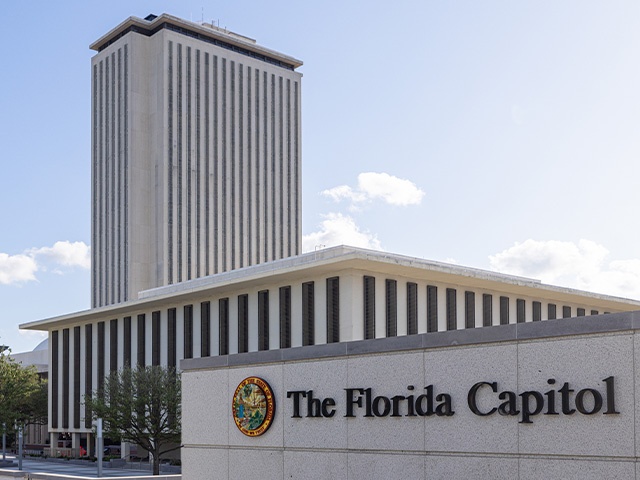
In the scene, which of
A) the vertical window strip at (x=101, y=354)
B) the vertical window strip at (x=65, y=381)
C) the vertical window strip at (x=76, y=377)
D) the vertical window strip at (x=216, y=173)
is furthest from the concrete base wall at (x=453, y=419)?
the vertical window strip at (x=216, y=173)

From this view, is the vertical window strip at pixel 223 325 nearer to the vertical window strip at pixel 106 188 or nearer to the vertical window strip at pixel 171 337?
the vertical window strip at pixel 171 337

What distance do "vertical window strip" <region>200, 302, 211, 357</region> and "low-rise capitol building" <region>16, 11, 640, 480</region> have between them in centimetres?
29

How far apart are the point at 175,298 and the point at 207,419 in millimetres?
35073

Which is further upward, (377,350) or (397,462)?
(377,350)

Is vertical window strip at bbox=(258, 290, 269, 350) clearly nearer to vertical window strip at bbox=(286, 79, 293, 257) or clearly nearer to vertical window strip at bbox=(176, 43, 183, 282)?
vertical window strip at bbox=(176, 43, 183, 282)

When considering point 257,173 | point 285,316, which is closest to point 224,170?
point 257,173

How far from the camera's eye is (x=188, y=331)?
5641 centimetres

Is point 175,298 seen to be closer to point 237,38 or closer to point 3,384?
point 3,384

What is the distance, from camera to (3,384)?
63438mm

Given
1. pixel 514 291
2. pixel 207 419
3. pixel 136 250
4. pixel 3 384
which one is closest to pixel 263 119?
pixel 136 250

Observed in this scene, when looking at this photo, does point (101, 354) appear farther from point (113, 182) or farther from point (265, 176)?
point (265, 176)

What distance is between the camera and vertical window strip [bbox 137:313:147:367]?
6056 cm

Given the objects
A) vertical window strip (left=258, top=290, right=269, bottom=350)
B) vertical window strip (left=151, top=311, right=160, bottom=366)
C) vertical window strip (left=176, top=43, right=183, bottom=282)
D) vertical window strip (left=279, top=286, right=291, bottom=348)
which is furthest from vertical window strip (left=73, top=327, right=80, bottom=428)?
vertical window strip (left=176, top=43, right=183, bottom=282)

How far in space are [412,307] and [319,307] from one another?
5470 millimetres
